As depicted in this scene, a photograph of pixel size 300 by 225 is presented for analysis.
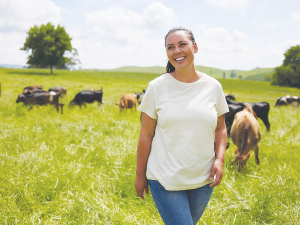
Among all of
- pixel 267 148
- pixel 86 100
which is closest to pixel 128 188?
pixel 267 148

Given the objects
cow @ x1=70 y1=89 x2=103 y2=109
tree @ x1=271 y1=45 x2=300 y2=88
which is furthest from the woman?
tree @ x1=271 y1=45 x2=300 y2=88

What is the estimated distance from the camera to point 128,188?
4.10 m

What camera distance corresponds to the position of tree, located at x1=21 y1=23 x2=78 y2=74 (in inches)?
1738

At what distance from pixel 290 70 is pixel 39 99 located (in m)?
45.6

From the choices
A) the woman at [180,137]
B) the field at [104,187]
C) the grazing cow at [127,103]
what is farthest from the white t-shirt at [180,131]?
the grazing cow at [127,103]

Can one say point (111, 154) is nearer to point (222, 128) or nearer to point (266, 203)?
point (266, 203)

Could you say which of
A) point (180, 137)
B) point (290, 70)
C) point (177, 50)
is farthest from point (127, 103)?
point (290, 70)

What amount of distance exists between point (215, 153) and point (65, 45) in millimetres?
49752

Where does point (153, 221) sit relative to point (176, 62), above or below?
below

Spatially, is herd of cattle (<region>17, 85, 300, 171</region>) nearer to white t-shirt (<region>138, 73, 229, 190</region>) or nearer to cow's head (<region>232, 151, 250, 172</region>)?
cow's head (<region>232, 151, 250, 172</region>)

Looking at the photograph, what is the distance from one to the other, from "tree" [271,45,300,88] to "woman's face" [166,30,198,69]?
161 feet

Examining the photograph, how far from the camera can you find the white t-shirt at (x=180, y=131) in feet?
5.84

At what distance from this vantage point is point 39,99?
38.7 feet

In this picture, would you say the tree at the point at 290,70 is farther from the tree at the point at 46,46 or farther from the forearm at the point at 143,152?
the forearm at the point at 143,152
